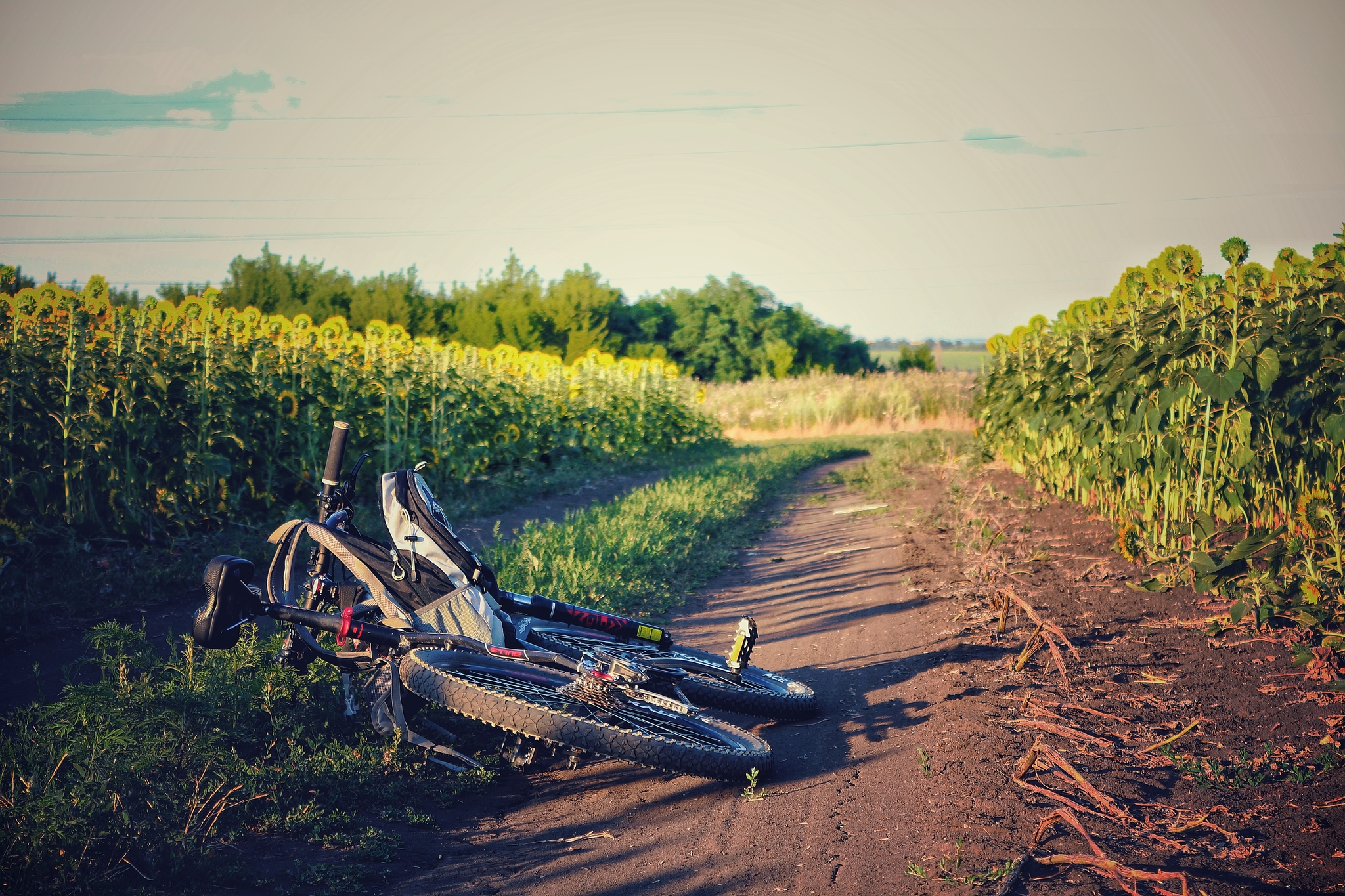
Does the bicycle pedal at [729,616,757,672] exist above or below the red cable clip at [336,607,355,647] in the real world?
below

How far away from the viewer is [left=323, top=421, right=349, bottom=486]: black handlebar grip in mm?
3537

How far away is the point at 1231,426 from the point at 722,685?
13.8 ft

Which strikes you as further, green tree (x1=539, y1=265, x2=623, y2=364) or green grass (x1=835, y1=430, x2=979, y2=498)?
green tree (x1=539, y1=265, x2=623, y2=364)

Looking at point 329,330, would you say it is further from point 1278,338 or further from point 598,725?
point 1278,338

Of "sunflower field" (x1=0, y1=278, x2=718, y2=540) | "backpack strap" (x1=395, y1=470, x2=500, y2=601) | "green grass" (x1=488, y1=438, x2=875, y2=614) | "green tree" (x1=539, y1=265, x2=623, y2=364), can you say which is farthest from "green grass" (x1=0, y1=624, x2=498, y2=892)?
"green tree" (x1=539, y1=265, x2=623, y2=364)

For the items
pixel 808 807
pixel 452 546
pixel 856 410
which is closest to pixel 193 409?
pixel 452 546

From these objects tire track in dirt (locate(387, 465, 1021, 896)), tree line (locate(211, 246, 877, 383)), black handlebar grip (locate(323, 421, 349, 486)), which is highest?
tree line (locate(211, 246, 877, 383))

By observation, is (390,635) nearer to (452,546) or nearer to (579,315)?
(452,546)

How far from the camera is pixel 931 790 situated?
3037 mm

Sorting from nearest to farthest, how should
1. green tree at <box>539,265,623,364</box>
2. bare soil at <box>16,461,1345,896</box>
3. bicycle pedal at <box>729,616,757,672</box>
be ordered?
bare soil at <box>16,461,1345,896</box> < bicycle pedal at <box>729,616,757,672</box> < green tree at <box>539,265,623,364</box>

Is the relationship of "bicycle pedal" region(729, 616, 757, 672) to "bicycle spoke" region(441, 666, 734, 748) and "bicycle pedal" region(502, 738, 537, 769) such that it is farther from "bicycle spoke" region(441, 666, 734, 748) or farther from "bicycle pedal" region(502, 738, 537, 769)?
"bicycle pedal" region(502, 738, 537, 769)

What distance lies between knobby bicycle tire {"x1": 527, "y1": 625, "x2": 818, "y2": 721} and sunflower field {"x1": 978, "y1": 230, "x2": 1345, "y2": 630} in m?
2.36

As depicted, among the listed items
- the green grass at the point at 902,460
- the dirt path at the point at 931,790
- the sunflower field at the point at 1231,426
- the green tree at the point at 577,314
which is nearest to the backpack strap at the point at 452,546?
the dirt path at the point at 931,790

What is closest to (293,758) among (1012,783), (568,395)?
→ (1012,783)
